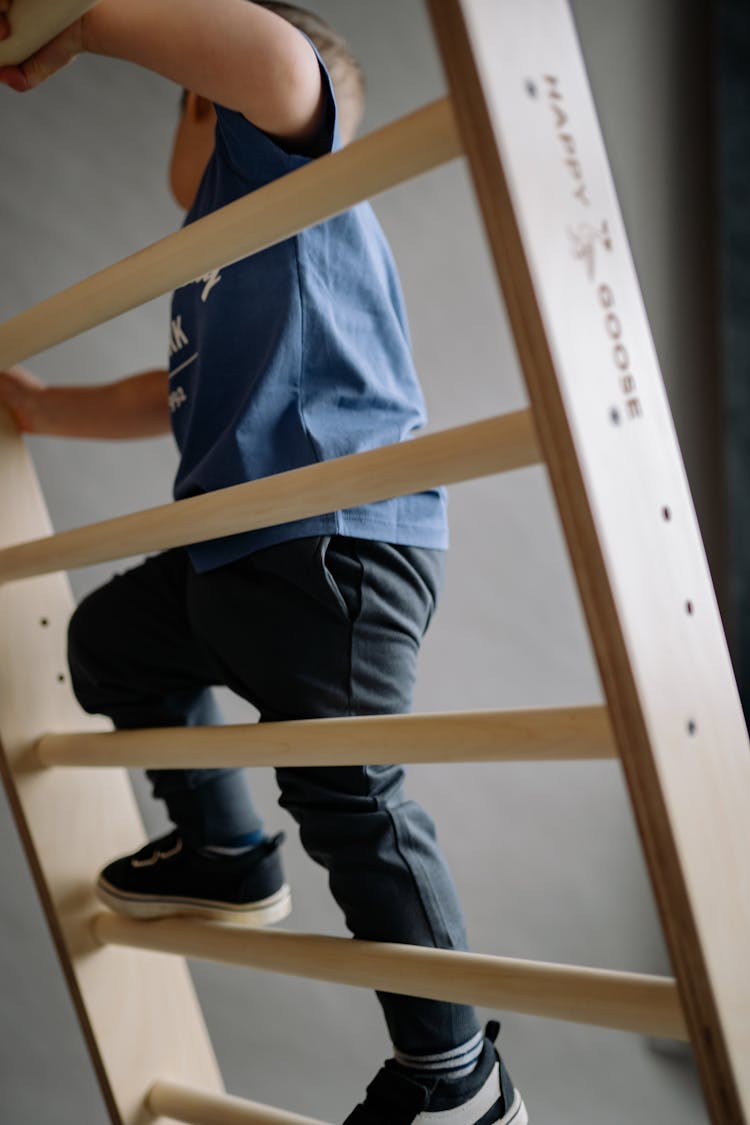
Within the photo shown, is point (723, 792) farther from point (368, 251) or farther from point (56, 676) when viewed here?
point (56, 676)

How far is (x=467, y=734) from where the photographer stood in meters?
0.59

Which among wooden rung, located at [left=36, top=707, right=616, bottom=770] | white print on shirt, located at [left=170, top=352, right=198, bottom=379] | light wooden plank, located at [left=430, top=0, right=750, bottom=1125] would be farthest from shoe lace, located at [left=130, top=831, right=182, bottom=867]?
light wooden plank, located at [left=430, top=0, right=750, bottom=1125]

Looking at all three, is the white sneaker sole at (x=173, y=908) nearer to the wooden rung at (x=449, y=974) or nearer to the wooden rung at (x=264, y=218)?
the wooden rung at (x=449, y=974)

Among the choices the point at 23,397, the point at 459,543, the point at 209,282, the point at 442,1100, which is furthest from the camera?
the point at 459,543

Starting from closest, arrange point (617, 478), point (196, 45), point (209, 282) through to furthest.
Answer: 1. point (617, 478)
2. point (196, 45)
3. point (209, 282)

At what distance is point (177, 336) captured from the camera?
0.85m

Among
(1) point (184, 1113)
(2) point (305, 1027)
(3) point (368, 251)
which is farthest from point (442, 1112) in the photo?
(2) point (305, 1027)

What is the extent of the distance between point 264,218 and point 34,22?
160 millimetres

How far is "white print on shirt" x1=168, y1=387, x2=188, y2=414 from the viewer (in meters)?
0.83

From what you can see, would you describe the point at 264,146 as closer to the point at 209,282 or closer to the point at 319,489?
the point at 209,282

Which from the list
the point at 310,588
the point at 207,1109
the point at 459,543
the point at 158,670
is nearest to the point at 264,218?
the point at 310,588

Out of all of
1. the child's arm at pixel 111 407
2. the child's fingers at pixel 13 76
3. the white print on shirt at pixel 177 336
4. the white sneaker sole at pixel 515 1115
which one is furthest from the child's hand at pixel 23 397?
the white sneaker sole at pixel 515 1115

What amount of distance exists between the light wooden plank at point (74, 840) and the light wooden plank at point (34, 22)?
41cm

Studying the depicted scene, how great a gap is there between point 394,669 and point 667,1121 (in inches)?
33.0
